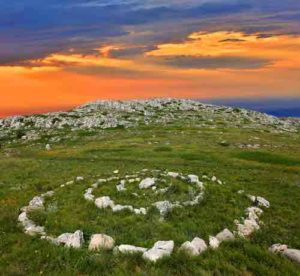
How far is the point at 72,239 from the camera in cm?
1875

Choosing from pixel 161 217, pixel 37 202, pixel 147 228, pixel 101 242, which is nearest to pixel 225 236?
pixel 147 228

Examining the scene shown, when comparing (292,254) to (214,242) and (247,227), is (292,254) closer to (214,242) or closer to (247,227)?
(214,242)

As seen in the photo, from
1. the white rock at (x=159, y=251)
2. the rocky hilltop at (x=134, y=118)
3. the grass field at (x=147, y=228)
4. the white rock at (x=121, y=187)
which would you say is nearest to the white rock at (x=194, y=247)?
the grass field at (x=147, y=228)

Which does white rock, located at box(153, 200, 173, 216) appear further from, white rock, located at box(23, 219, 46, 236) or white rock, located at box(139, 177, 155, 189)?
white rock, located at box(23, 219, 46, 236)

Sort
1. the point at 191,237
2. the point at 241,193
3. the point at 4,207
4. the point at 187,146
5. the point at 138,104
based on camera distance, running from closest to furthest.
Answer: the point at 191,237 → the point at 4,207 → the point at 241,193 → the point at 187,146 → the point at 138,104

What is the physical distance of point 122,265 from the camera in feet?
54.0

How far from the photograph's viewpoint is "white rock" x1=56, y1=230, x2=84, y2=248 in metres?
18.4

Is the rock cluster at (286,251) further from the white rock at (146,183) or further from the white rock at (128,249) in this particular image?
the white rock at (146,183)

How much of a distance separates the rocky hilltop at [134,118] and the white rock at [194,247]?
93291 mm

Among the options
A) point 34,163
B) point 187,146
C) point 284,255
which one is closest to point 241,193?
point 284,255

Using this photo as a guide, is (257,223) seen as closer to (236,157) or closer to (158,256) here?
(158,256)

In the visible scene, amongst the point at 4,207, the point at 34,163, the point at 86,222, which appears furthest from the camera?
the point at 34,163

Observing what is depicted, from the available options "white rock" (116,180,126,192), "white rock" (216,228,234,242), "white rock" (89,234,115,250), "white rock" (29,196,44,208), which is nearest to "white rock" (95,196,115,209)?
"white rock" (116,180,126,192)

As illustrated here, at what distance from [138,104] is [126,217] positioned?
543 ft
